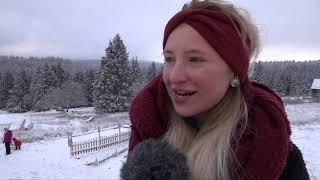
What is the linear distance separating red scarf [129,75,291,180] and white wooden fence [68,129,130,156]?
1522cm

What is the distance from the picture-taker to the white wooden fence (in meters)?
16.8

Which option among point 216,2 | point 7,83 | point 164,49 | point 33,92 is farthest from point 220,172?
point 7,83

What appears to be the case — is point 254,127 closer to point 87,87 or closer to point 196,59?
point 196,59

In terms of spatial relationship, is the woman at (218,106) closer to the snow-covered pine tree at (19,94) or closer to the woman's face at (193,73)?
the woman's face at (193,73)

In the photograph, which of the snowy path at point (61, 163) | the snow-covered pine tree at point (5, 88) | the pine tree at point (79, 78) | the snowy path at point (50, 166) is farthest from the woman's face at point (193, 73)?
the snow-covered pine tree at point (5, 88)

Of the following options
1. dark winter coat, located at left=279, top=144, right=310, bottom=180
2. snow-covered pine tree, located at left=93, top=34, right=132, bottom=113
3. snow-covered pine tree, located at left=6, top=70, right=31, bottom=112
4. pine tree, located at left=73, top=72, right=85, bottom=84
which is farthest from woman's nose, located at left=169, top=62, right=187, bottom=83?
pine tree, located at left=73, top=72, right=85, bottom=84

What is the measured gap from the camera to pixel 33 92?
58.0 m

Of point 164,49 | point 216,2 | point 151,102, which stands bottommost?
point 151,102

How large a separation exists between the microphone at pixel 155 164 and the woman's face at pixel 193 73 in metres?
0.23

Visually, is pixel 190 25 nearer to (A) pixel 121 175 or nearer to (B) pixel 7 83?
(A) pixel 121 175

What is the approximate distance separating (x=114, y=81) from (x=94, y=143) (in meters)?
22.6

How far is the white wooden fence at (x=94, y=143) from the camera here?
16.8m

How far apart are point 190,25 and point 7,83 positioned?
6586cm

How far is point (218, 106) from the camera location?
176cm
